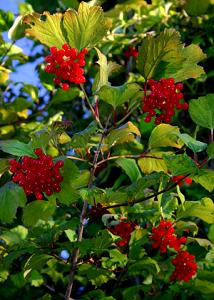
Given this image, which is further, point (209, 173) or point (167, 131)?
point (167, 131)

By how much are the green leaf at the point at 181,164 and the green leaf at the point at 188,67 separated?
294 millimetres

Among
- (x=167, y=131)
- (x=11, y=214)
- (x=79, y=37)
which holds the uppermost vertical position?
(x=79, y=37)

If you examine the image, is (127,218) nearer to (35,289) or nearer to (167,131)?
(167,131)

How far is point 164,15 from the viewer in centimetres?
276

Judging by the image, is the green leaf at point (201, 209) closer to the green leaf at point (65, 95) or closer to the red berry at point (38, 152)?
the red berry at point (38, 152)

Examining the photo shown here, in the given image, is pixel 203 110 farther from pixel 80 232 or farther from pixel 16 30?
pixel 16 30

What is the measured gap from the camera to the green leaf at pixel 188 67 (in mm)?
1505

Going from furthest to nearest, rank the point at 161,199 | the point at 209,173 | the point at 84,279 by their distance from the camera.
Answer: the point at 84,279, the point at 161,199, the point at 209,173

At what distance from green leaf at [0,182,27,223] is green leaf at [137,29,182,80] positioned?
472mm

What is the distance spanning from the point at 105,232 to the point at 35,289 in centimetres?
170

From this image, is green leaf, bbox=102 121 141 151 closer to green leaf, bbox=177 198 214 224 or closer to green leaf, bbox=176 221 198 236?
green leaf, bbox=177 198 214 224

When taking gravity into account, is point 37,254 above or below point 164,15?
below

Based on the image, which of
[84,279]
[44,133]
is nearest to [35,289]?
[84,279]

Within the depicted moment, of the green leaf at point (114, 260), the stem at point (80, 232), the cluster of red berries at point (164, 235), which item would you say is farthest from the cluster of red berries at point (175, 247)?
the stem at point (80, 232)
